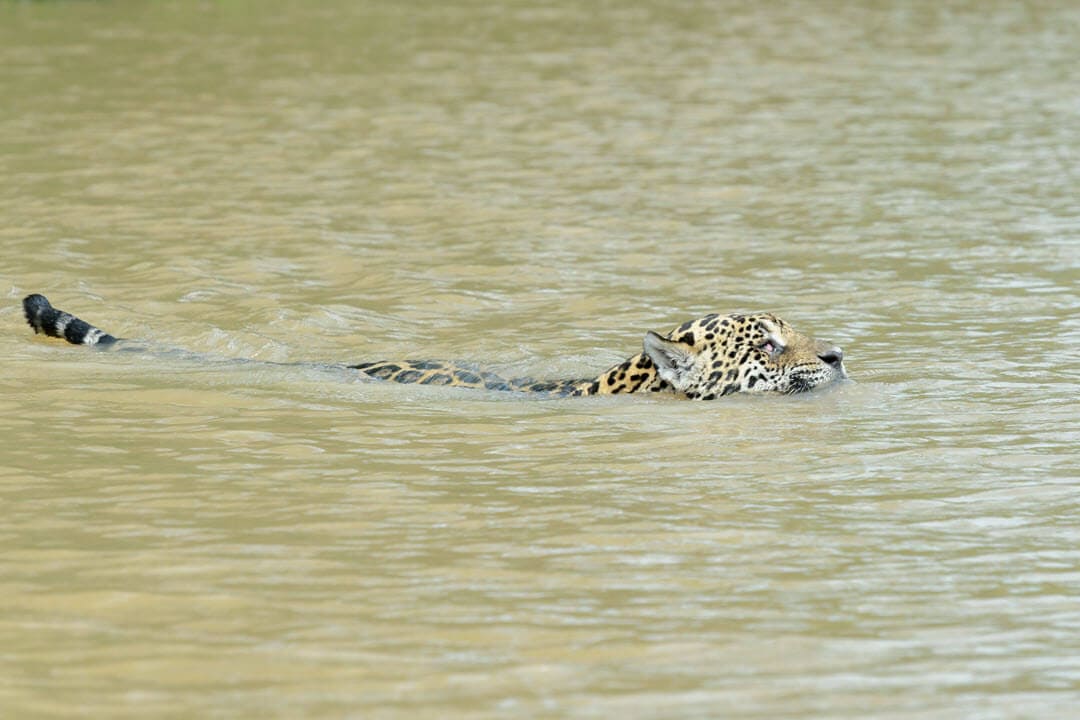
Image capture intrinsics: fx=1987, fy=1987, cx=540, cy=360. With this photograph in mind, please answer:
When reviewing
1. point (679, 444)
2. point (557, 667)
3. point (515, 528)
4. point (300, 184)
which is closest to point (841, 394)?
point (679, 444)

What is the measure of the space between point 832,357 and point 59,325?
15.9ft

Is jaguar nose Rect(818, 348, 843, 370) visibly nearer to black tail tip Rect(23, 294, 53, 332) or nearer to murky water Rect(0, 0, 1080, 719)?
murky water Rect(0, 0, 1080, 719)

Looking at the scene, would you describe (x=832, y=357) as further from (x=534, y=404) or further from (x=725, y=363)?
(x=534, y=404)

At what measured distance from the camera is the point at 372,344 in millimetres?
12984

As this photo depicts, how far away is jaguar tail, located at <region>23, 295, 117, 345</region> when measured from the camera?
12352 mm

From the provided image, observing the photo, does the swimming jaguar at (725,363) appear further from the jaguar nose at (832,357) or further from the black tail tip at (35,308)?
the black tail tip at (35,308)

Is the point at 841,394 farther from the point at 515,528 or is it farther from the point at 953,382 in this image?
the point at 515,528

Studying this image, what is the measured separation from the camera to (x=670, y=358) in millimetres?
10695

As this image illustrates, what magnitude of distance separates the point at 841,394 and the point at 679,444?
1.52m

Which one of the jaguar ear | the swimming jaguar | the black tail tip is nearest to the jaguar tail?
the black tail tip

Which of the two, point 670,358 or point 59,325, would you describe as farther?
point 59,325

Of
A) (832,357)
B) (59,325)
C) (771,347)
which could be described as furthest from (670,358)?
(59,325)

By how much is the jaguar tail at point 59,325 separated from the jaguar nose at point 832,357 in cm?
453

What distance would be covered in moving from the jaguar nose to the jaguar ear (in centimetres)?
72
